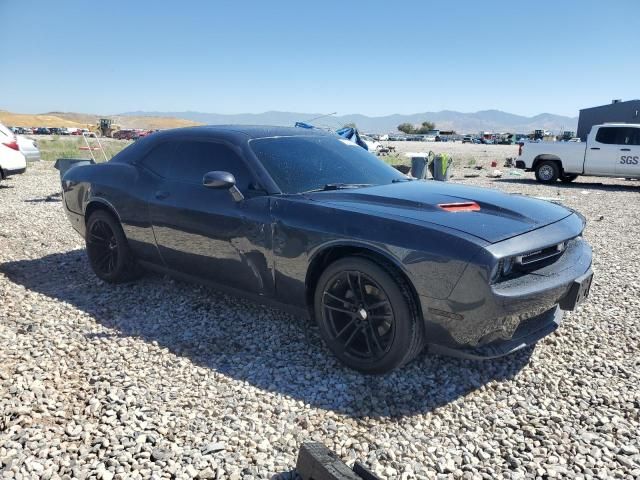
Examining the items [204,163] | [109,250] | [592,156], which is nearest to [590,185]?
[592,156]

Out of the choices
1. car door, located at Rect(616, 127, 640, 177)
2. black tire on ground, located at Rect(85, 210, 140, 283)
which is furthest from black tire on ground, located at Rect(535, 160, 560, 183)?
black tire on ground, located at Rect(85, 210, 140, 283)

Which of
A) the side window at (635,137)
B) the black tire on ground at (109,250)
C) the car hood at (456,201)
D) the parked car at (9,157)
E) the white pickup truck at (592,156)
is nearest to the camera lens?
the car hood at (456,201)

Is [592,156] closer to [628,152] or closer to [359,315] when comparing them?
[628,152]

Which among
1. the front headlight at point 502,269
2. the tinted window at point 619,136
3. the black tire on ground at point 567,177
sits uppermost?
the tinted window at point 619,136

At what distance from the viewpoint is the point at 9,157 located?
11.4 m

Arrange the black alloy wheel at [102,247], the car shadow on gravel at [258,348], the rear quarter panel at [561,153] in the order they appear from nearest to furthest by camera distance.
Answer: the car shadow on gravel at [258,348]
the black alloy wheel at [102,247]
the rear quarter panel at [561,153]

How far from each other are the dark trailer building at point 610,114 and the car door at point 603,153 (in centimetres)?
3333

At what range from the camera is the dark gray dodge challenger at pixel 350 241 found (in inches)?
106

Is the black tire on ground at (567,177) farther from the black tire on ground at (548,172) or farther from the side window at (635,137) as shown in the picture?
the side window at (635,137)

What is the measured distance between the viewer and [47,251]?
607 centimetres

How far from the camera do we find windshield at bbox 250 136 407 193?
3.59 metres

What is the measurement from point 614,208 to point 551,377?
28.5 feet

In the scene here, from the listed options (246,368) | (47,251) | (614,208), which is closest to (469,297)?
(246,368)

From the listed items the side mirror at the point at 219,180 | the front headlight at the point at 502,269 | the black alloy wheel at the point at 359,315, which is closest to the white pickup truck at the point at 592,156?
the front headlight at the point at 502,269
